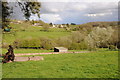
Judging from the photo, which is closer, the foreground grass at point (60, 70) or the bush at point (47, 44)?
the foreground grass at point (60, 70)

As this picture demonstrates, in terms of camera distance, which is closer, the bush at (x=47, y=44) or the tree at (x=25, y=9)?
the tree at (x=25, y=9)

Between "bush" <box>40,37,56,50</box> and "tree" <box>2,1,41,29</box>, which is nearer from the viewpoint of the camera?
"tree" <box>2,1,41,29</box>

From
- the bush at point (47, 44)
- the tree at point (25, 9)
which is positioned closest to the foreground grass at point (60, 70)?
the tree at point (25, 9)

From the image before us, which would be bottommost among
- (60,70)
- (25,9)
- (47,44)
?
(60,70)

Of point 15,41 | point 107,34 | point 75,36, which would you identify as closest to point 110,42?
point 107,34

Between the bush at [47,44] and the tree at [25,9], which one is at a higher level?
the tree at [25,9]

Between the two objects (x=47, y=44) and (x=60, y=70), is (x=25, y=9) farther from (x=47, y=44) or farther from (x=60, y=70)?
(x=47, y=44)

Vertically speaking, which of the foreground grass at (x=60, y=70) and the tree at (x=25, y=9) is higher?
the tree at (x=25, y=9)

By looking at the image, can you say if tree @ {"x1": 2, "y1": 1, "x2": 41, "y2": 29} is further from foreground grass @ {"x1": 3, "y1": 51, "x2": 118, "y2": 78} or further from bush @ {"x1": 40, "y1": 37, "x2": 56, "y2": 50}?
bush @ {"x1": 40, "y1": 37, "x2": 56, "y2": 50}

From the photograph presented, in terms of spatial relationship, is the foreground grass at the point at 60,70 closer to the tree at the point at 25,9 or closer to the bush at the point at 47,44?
the tree at the point at 25,9

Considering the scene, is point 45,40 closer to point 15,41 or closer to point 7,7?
point 15,41

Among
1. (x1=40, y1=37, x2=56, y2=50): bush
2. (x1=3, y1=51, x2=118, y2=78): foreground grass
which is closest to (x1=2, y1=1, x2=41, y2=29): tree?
(x1=3, y1=51, x2=118, y2=78): foreground grass

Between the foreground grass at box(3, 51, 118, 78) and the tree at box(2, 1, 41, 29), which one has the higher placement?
the tree at box(2, 1, 41, 29)

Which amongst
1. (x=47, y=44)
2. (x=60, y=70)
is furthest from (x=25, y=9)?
(x=47, y=44)
